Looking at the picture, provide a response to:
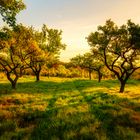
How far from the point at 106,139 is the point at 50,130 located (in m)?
3.21

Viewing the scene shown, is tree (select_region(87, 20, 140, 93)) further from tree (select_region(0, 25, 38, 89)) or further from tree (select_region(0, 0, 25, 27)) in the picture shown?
tree (select_region(0, 0, 25, 27))

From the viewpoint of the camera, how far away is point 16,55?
4191 cm

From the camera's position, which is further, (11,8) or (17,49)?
(17,49)

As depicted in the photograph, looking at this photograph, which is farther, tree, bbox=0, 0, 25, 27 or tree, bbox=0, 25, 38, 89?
tree, bbox=0, 25, 38, 89

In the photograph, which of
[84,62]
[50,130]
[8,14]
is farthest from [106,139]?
[84,62]

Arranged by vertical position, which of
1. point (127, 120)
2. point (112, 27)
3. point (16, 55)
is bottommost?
point (127, 120)

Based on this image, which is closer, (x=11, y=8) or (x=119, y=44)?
(x=11, y=8)

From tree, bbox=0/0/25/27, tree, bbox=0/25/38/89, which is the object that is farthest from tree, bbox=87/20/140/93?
tree, bbox=0/0/25/27

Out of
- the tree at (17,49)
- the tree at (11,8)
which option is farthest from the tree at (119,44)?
the tree at (11,8)

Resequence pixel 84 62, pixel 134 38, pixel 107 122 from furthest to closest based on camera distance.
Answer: pixel 84 62 < pixel 134 38 < pixel 107 122

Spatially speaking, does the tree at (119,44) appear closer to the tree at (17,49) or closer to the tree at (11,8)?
the tree at (17,49)

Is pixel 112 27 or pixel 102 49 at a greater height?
pixel 112 27

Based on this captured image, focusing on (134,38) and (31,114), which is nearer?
(31,114)

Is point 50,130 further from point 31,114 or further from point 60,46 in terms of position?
point 60,46
